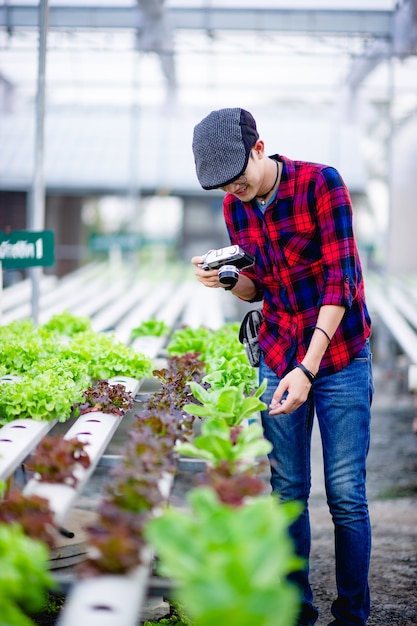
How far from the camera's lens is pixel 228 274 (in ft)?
7.71

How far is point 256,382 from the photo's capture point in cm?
269

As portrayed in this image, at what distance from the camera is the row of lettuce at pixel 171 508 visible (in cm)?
→ 116

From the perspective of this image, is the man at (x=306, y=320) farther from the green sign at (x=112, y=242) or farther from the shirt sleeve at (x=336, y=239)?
the green sign at (x=112, y=242)

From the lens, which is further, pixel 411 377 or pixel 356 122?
pixel 356 122

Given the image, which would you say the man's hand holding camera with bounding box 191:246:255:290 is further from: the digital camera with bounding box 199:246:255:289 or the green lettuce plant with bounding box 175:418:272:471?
the green lettuce plant with bounding box 175:418:272:471

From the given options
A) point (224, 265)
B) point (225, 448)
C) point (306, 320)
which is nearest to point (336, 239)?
point (306, 320)

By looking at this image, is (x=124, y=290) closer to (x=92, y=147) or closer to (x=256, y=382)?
(x=256, y=382)

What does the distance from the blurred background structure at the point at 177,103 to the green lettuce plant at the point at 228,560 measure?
10.0 ft

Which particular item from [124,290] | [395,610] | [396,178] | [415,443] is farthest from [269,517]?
[396,178]

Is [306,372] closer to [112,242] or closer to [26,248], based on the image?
[26,248]

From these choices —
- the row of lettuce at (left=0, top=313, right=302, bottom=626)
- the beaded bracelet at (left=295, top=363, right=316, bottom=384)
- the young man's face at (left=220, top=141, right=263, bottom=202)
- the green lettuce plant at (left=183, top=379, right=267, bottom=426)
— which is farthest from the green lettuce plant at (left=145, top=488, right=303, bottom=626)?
the young man's face at (left=220, top=141, right=263, bottom=202)

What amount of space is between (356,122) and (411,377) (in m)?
8.52

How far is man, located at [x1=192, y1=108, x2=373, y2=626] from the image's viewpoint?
83.6 inches

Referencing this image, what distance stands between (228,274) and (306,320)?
28cm
